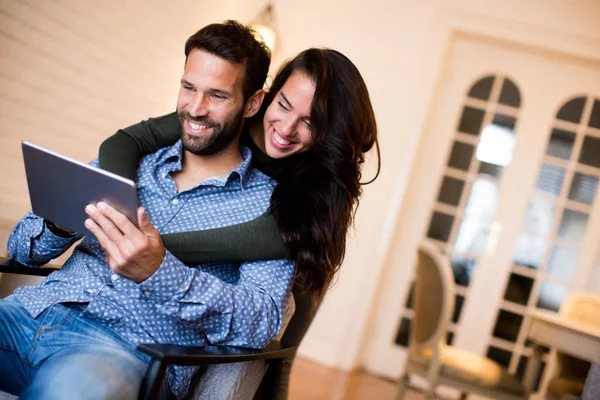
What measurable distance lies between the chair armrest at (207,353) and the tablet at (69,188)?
24 centimetres

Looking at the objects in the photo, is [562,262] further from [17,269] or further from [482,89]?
[17,269]

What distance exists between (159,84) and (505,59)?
2.59m

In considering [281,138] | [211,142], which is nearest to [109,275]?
[211,142]

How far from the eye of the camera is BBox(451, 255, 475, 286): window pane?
15.6ft

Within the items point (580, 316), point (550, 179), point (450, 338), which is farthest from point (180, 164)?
point (550, 179)

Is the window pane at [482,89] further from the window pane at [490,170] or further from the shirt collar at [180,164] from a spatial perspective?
the shirt collar at [180,164]

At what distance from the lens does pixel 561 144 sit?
15.4 ft

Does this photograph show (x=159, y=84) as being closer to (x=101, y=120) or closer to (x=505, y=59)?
(x=101, y=120)

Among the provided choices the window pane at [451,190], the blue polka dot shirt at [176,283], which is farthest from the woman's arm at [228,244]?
the window pane at [451,190]

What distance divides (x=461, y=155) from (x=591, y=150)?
86 cm

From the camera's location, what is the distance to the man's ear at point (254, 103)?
178 centimetres

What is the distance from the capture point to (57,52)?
2.41 meters

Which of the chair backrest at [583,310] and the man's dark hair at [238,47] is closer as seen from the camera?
the man's dark hair at [238,47]

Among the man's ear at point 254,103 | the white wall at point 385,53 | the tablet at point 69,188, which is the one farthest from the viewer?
the white wall at point 385,53
